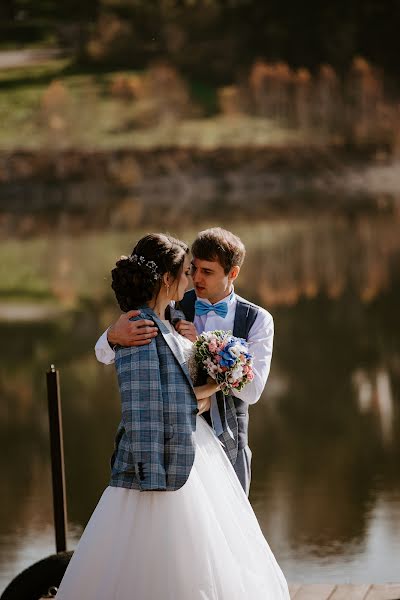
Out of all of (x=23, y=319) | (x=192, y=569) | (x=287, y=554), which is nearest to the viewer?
(x=192, y=569)

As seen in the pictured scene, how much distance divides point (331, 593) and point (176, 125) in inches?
989

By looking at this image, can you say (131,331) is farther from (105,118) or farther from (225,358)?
(105,118)

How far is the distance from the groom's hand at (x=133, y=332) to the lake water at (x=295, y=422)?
2.02 metres

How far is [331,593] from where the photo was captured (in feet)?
10.8

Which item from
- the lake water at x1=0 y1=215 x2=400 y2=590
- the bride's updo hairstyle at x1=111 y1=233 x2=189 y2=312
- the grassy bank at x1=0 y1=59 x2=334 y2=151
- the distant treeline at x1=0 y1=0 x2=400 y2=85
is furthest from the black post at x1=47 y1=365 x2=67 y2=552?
the distant treeline at x1=0 y1=0 x2=400 y2=85

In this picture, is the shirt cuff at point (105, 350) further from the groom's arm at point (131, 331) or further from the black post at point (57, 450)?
the black post at point (57, 450)

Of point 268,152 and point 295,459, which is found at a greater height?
point 268,152

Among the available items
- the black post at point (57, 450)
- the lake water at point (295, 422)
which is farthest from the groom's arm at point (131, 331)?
the lake water at point (295, 422)

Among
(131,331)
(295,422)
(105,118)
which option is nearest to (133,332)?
(131,331)

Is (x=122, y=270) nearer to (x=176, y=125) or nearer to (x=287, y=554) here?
(x=287, y=554)

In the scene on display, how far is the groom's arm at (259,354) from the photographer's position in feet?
9.12

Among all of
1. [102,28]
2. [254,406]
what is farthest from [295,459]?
[102,28]

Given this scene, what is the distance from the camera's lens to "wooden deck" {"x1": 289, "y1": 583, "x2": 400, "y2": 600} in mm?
3260

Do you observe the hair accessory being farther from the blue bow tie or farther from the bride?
the blue bow tie
